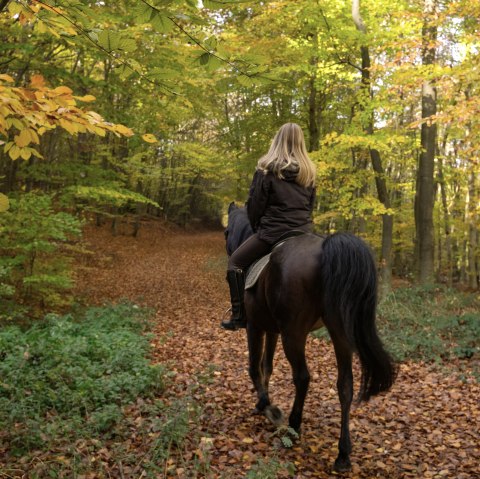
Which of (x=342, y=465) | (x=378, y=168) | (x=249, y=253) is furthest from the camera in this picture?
(x=378, y=168)

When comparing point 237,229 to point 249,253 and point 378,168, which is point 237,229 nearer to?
point 249,253

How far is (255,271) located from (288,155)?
1198mm

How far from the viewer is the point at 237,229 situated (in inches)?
214

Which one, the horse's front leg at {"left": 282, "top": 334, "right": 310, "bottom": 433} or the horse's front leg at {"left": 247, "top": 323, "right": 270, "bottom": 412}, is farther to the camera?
the horse's front leg at {"left": 247, "top": 323, "right": 270, "bottom": 412}

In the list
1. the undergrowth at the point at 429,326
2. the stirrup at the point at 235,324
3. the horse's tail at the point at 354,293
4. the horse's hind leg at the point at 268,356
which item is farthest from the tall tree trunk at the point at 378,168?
the horse's tail at the point at 354,293

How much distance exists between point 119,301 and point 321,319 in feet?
27.8

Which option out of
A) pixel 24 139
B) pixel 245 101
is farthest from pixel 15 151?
pixel 245 101

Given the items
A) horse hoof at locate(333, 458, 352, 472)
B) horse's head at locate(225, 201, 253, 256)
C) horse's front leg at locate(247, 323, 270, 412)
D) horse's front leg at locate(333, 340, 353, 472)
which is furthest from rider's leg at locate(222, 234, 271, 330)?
horse hoof at locate(333, 458, 352, 472)

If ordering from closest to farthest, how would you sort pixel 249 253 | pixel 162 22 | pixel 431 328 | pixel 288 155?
pixel 162 22, pixel 288 155, pixel 249 253, pixel 431 328

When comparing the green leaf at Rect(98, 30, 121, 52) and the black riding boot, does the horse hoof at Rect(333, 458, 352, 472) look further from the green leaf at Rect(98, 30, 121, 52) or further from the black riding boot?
the green leaf at Rect(98, 30, 121, 52)

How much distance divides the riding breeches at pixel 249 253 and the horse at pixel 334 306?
310mm

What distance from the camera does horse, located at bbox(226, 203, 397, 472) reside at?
3.81 meters

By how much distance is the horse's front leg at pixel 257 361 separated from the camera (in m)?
4.87

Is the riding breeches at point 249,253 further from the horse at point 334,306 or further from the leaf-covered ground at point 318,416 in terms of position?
the leaf-covered ground at point 318,416
